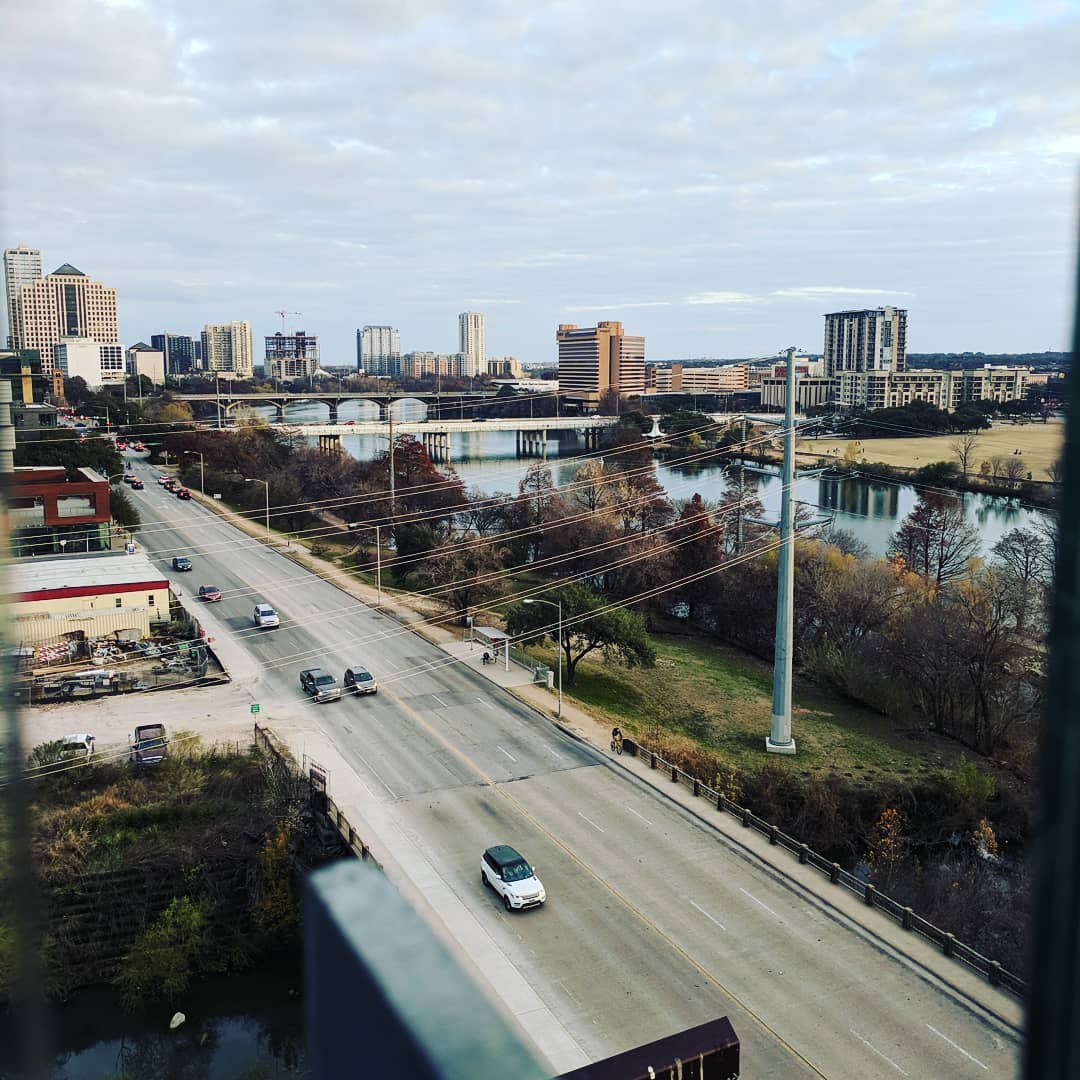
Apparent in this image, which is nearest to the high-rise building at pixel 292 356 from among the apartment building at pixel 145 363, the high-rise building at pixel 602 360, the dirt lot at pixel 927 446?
the apartment building at pixel 145 363

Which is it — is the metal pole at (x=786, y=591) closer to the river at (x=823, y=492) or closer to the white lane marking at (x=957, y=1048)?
the river at (x=823, y=492)

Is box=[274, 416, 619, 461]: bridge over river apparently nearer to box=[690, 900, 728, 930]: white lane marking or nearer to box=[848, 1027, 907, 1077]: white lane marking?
box=[690, 900, 728, 930]: white lane marking

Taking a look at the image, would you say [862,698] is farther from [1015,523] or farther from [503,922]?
[1015,523]

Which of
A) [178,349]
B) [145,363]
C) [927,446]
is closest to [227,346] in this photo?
[178,349]

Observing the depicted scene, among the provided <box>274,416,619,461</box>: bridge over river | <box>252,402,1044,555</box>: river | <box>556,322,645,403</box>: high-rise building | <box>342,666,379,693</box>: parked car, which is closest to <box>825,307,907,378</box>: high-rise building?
<box>556,322,645,403</box>: high-rise building

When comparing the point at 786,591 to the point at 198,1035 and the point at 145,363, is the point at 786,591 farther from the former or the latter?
the point at 145,363

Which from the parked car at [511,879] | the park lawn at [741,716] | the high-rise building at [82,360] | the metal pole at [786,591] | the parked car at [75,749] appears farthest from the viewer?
the high-rise building at [82,360]
